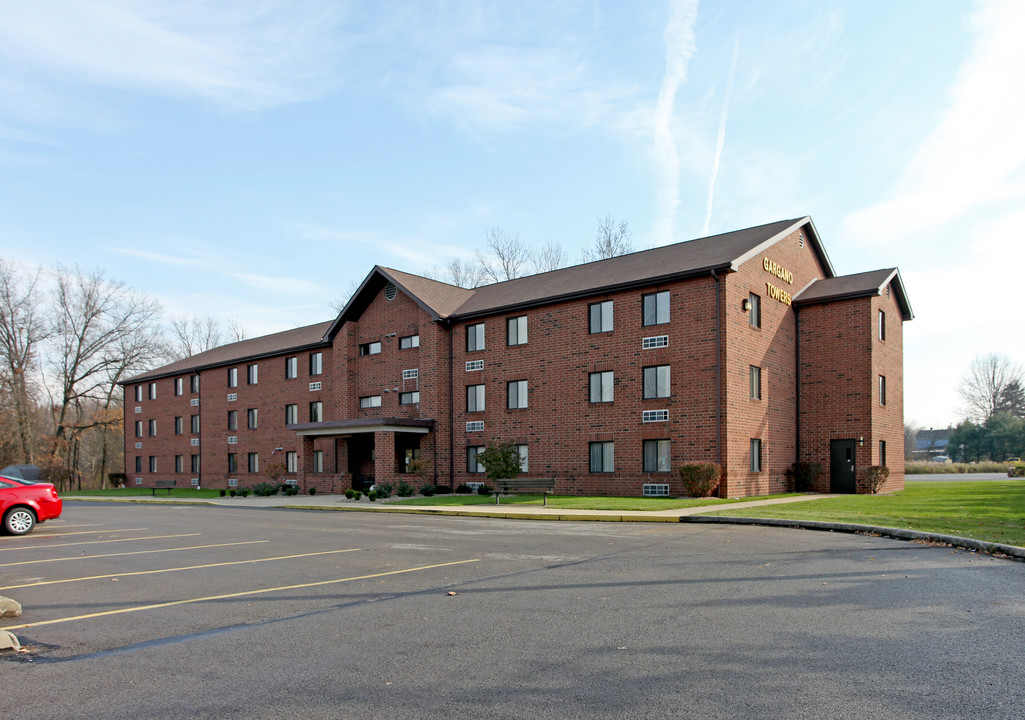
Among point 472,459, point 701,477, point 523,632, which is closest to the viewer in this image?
point 523,632

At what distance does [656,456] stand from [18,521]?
63.1ft

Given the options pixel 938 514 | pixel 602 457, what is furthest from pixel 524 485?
pixel 938 514

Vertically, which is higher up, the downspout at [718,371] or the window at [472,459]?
the downspout at [718,371]

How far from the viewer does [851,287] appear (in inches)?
1176

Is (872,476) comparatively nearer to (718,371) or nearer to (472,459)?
(718,371)

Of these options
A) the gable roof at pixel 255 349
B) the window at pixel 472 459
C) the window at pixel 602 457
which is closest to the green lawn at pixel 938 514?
the window at pixel 602 457

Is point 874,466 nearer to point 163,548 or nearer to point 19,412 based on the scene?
point 163,548

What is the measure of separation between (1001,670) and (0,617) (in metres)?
9.17

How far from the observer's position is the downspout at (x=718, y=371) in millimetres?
24719

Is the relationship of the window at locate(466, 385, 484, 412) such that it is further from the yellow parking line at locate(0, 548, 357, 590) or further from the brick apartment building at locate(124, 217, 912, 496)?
the yellow parking line at locate(0, 548, 357, 590)

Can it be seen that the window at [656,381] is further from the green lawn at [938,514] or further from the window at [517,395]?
the green lawn at [938,514]

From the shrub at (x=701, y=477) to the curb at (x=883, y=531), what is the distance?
6.51 m

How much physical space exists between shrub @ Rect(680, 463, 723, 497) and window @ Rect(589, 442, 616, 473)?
3623mm

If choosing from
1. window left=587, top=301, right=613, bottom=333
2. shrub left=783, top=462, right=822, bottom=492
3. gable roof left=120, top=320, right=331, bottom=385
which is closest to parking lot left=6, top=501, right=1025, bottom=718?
window left=587, top=301, right=613, bottom=333
